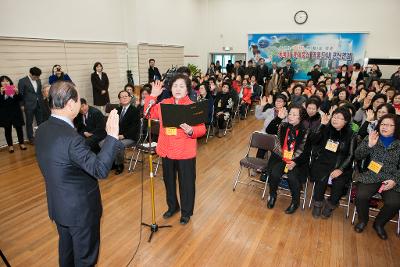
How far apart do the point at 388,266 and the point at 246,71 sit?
10.8 m

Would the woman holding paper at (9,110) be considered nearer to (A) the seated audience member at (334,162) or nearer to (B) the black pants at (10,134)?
(B) the black pants at (10,134)

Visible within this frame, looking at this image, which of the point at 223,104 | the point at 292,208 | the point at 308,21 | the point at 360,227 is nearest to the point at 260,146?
the point at 292,208

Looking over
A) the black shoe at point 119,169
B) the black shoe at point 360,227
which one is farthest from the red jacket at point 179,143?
the black shoe at point 360,227

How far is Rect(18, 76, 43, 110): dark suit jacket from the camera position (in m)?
6.09

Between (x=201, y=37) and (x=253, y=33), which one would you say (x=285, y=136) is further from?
(x=201, y=37)

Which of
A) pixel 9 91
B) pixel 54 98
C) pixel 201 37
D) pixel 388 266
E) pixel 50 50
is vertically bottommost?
pixel 388 266

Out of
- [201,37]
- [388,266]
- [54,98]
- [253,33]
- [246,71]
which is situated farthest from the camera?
[201,37]

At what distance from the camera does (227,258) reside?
282 cm

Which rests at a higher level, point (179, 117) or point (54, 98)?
point (54, 98)

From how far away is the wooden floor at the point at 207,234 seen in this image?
2822 millimetres

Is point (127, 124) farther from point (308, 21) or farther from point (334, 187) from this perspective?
point (308, 21)

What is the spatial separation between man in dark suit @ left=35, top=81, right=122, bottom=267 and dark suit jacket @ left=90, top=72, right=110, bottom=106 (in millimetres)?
6819

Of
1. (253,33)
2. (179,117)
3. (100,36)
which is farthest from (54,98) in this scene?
(253,33)

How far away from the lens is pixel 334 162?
12.0 feet
